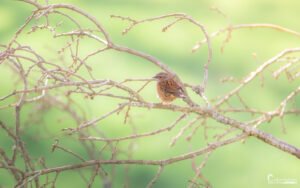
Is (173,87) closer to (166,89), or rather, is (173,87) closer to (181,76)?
(166,89)

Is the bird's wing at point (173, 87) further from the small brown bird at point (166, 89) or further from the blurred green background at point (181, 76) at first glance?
the blurred green background at point (181, 76)

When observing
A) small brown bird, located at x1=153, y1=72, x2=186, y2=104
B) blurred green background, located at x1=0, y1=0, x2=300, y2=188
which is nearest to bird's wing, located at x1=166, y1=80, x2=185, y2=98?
small brown bird, located at x1=153, y1=72, x2=186, y2=104

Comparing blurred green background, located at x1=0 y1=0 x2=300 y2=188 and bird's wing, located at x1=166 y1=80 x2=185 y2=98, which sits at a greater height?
blurred green background, located at x1=0 y1=0 x2=300 y2=188

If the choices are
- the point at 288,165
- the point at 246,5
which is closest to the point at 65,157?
the point at 288,165

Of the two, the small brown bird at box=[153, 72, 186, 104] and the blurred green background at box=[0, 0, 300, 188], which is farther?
the blurred green background at box=[0, 0, 300, 188]

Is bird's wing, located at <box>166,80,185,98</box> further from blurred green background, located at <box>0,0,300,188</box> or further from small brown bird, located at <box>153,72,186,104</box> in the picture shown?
blurred green background, located at <box>0,0,300,188</box>

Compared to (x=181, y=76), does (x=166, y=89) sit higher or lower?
lower

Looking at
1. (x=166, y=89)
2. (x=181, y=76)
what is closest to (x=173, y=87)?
(x=166, y=89)

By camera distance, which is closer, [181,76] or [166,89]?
[166,89]

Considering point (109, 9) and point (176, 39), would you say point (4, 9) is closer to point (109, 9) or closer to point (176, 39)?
point (109, 9)

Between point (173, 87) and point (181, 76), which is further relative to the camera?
point (181, 76)
